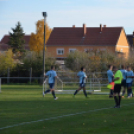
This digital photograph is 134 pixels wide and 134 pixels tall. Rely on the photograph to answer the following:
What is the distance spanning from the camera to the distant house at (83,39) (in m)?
73.1

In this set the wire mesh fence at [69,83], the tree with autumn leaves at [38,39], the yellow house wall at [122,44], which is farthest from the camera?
the tree with autumn leaves at [38,39]

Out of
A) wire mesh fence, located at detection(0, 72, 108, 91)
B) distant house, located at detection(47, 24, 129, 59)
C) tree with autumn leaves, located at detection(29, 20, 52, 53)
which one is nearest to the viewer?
wire mesh fence, located at detection(0, 72, 108, 91)

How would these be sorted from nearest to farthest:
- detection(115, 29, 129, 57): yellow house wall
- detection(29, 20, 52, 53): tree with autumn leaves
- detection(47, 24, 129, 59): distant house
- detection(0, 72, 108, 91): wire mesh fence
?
detection(0, 72, 108, 91): wire mesh fence
detection(47, 24, 129, 59): distant house
detection(115, 29, 129, 57): yellow house wall
detection(29, 20, 52, 53): tree with autumn leaves

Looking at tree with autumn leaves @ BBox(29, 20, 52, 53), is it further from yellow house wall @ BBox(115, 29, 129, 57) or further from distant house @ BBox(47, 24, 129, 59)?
yellow house wall @ BBox(115, 29, 129, 57)

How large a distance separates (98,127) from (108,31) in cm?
6708

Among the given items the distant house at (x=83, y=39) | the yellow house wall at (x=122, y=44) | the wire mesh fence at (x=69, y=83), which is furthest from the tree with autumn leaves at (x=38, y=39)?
the wire mesh fence at (x=69, y=83)

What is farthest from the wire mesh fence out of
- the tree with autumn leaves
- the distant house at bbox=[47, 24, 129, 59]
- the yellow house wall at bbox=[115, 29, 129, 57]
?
the tree with autumn leaves

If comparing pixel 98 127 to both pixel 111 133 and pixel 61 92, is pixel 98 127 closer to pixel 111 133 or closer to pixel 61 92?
pixel 111 133

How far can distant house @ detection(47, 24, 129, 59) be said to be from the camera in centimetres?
7312

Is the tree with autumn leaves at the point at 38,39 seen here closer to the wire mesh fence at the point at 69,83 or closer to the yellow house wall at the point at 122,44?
the yellow house wall at the point at 122,44

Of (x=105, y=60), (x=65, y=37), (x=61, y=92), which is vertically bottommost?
(x=61, y=92)

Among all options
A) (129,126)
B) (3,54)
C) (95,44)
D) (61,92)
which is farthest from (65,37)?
(129,126)

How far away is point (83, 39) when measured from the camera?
74.7 m

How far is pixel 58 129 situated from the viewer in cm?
944
